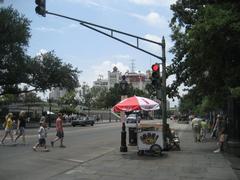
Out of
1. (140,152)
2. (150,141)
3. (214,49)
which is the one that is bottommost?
(140,152)

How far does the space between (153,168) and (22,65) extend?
46.7 m

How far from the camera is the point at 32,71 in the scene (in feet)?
202

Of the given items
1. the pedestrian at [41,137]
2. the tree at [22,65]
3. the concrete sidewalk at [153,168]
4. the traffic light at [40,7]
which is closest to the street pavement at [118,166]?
the concrete sidewalk at [153,168]

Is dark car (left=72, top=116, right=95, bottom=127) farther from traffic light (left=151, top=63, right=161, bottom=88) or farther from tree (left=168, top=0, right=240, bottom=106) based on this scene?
traffic light (left=151, top=63, right=161, bottom=88)

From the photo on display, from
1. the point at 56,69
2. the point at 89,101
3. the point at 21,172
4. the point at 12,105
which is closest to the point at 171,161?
the point at 21,172

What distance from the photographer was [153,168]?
49.1 ft

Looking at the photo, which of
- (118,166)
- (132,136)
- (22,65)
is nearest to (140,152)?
(118,166)

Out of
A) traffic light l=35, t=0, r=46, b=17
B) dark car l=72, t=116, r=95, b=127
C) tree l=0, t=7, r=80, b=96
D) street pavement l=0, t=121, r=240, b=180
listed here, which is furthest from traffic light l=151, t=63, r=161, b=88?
dark car l=72, t=116, r=95, b=127

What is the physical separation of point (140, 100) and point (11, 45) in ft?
129

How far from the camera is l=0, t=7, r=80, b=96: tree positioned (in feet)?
183

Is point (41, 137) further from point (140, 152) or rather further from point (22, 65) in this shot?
point (22, 65)

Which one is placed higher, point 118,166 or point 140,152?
point 140,152

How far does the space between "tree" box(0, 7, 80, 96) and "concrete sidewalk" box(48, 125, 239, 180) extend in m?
39.9

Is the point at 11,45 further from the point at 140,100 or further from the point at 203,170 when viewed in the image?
the point at 203,170
